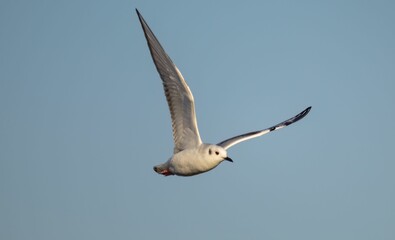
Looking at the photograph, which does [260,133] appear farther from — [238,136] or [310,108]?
[310,108]

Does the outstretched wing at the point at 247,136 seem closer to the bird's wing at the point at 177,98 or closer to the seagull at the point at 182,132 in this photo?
the seagull at the point at 182,132

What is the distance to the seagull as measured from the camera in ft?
77.8

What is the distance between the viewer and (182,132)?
82.9 ft

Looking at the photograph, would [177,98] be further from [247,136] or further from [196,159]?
[247,136]

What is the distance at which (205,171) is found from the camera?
23953 millimetres

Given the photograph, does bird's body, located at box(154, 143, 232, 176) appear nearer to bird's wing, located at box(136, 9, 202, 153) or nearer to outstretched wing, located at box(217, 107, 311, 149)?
bird's wing, located at box(136, 9, 202, 153)

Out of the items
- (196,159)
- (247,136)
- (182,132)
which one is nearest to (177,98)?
(182,132)

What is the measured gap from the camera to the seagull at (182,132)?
23.7 meters

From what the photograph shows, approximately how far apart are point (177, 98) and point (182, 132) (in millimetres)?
1233

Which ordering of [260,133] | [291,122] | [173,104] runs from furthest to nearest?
[291,122]
[260,133]
[173,104]

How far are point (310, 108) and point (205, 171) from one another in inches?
362

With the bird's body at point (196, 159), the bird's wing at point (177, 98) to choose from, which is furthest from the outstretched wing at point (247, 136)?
the bird's body at point (196, 159)

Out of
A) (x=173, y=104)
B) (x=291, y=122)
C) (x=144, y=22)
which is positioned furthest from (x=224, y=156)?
(x=291, y=122)

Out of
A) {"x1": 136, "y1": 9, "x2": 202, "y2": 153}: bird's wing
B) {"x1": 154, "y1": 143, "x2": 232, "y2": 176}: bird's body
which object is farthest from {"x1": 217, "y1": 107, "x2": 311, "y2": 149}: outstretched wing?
{"x1": 154, "y1": 143, "x2": 232, "y2": 176}: bird's body
